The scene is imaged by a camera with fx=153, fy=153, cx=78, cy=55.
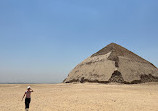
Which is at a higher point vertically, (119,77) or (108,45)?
(108,45)

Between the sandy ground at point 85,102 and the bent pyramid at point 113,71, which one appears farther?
the bent pyramid at point 113,71

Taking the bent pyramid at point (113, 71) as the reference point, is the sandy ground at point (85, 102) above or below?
below

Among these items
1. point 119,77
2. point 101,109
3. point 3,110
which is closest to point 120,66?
point 119,77

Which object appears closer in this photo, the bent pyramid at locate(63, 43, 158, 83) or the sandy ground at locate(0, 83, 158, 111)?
the sandy ground at locate(0, 83, 158, 111)

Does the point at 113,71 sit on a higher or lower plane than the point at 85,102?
higher

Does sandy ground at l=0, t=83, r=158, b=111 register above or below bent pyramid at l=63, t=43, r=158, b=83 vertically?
below

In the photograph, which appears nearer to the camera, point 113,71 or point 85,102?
point 85,102

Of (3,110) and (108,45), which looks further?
(108,45)

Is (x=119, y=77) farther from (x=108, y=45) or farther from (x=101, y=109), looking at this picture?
(x=101, y=109)

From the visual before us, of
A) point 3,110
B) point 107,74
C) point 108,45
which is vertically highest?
point 108,45

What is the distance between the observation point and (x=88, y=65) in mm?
39500

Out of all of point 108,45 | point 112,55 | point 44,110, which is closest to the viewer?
point 44,110

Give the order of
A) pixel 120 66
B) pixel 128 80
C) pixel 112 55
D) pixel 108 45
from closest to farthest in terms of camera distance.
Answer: pixel 128 80
pixel 120 66
pixel 112 55
pixel 108 45

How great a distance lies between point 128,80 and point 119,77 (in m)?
1.88
